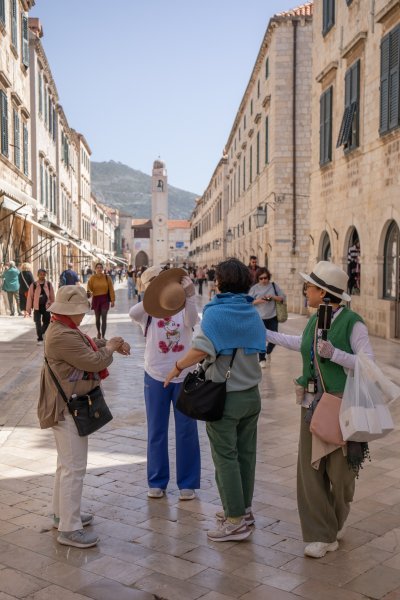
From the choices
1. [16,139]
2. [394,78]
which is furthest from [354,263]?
[16,139]

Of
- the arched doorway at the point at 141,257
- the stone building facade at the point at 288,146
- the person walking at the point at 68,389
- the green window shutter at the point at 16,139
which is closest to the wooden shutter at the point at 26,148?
the green window shutter at the point at 16,139

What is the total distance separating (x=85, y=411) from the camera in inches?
180

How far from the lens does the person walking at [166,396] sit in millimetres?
5359

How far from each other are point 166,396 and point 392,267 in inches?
429

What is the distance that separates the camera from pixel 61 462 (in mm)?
4613

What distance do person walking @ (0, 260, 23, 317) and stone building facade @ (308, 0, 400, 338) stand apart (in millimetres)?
8919

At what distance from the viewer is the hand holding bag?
4156mm

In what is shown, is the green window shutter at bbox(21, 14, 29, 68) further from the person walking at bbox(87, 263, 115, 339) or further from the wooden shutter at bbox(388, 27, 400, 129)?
the wooden shutter at bbox(388, 27, 400, 129)

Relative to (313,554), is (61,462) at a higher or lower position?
higher

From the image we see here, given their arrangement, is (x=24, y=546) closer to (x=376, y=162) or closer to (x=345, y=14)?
(x=376, y=162)

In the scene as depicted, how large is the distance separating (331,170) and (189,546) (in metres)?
15.9

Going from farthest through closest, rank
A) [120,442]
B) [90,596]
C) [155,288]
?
[120,442] < [155,288] < [90,596]

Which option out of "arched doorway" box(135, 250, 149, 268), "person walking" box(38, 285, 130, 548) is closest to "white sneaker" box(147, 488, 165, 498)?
"person walking" box(38, 285, 130, 548)

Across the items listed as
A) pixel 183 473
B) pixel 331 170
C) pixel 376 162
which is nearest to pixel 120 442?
pixel 183 473
